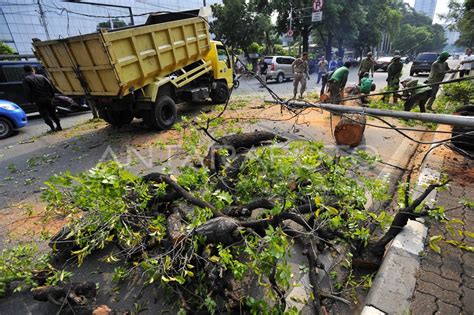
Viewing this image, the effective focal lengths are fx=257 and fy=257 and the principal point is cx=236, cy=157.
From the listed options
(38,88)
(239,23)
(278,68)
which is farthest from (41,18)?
(38,88)

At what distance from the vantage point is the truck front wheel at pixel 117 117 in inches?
283

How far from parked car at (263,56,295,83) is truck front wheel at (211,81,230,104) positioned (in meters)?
8.60

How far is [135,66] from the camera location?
573 centimetres

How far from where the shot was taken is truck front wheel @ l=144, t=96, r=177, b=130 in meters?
6.64

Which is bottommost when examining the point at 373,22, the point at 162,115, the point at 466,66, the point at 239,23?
the point at 466,66

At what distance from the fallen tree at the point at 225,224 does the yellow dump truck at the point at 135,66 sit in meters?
3.56

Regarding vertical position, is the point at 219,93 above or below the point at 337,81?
below

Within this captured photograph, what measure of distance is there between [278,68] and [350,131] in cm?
1353

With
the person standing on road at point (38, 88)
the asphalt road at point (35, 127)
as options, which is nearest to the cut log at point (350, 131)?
the person standing on road at point (38, 88)

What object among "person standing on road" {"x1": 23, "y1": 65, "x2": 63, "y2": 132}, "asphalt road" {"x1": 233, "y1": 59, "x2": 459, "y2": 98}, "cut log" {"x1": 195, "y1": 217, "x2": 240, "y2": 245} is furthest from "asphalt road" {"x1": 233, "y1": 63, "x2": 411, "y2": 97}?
"cut log" {"x1": 195, "y1": 217, "x2": 240, "y2": 245}

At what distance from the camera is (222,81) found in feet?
31.7

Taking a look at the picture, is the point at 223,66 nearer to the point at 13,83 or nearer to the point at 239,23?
the point at 13,83

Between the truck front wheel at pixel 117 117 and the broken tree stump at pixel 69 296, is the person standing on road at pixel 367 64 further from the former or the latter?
the broken tree stump at pixel 69 296

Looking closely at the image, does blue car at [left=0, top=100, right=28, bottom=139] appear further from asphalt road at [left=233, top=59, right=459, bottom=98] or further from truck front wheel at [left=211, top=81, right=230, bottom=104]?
asphalt road at [left=233, top=59, right=459, bottom=98]
